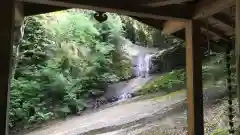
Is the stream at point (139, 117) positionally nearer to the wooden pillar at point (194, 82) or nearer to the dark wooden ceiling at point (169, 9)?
the dark wooden ceiling at point (169, 9)

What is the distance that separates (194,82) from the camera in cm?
282

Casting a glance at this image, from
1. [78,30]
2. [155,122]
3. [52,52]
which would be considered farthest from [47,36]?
[155,122]

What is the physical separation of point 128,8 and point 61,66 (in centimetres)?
480

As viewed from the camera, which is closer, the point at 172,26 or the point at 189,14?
the point at 189,14

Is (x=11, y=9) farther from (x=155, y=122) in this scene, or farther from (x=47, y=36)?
(x=47, y=36)

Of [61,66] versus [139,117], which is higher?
[61,66]

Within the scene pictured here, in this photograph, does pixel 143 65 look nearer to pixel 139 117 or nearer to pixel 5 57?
pixel 139 117

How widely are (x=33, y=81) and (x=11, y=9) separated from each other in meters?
5.02

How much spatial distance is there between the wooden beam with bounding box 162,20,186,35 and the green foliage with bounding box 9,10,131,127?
12.8 feet

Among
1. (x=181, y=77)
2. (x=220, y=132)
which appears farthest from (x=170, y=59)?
(x=220, y=132)

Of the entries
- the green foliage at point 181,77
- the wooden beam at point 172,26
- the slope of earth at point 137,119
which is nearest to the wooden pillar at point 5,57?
the wooden beam at point 172,26

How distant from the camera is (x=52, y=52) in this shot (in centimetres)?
716

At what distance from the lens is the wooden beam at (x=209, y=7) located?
2.47 meters

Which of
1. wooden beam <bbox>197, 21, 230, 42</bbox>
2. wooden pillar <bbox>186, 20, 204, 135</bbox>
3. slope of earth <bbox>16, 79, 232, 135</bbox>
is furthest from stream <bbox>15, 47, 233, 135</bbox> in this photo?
wooden pillar <bbox>186, 20, 204, 135</bbox>
